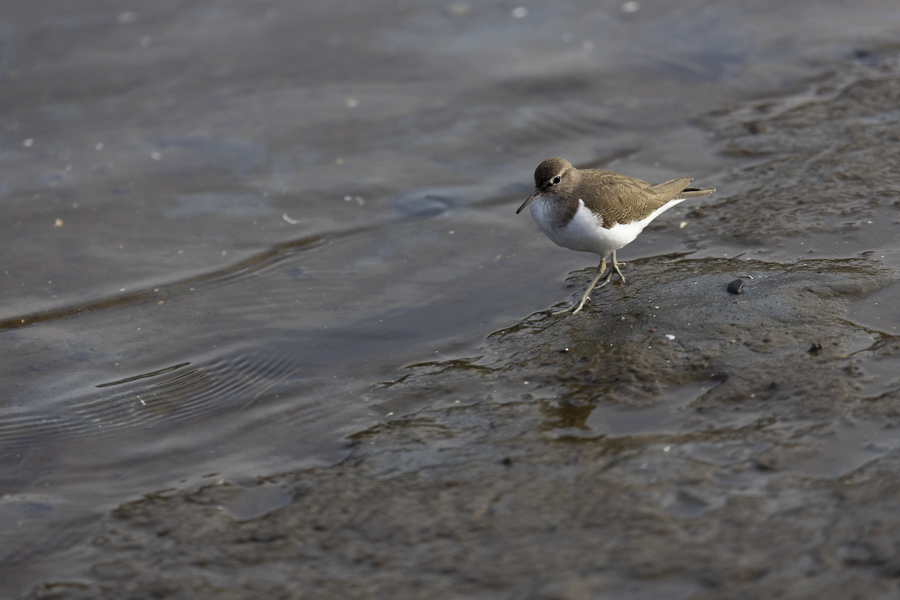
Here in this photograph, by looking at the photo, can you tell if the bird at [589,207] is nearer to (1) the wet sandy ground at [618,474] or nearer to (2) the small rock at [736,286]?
(1) the wet sandy ground at [618,474]

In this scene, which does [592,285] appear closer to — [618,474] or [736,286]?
[736,286]

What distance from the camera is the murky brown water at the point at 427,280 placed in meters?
4.02

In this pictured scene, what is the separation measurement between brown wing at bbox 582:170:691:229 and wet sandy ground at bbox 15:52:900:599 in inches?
21.8

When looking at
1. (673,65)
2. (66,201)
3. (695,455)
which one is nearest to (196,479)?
(695,455)

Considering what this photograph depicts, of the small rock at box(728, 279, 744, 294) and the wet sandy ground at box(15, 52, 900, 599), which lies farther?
the small rock at box(728, 279, 744, 294)

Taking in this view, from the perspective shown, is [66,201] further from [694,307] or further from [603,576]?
[603,576]

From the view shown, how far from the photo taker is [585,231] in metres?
5.50

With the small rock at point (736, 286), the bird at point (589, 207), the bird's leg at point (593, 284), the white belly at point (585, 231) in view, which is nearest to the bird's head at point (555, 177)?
the bird at point (589, 207)

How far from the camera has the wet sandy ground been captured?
341cm

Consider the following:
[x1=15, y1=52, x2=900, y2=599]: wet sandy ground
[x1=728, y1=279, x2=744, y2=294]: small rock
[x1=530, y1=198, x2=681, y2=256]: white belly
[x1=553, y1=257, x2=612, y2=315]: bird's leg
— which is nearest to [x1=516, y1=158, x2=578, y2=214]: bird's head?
[x1=530, y1=198, x2=681, y2=256]: white belly

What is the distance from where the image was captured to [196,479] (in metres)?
4.55

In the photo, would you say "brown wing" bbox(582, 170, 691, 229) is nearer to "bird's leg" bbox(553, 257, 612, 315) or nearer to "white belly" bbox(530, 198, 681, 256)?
"white belly" bbox(530, 198, 681, 256)

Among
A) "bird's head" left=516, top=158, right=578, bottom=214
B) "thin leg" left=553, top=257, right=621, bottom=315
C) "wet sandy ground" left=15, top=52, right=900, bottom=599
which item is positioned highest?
"bird's head" left=516, top=158, right=578, bottom=214

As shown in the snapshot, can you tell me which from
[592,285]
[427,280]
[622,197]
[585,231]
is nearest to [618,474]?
[585,231]
